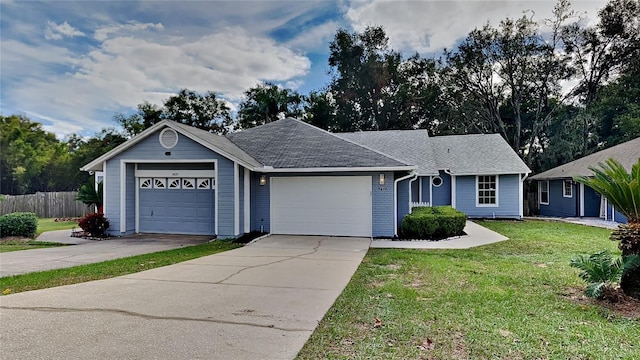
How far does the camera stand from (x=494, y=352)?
134 inches

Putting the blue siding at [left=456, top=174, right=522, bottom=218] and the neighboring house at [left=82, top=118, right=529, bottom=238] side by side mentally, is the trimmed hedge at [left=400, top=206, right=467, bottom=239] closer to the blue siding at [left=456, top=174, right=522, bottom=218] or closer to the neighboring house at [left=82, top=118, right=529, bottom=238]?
the neighboring house at [left=82, top=118, right=529, bottom=238]

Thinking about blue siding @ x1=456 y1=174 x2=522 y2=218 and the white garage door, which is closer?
the white garage door

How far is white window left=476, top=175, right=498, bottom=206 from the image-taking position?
17.5 metres

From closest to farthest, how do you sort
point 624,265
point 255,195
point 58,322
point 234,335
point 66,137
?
1. point 234,335
2. point 58,322
3. point 624,265
4. point 255,195
5. point 66,137

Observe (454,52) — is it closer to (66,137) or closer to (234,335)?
(234,335)

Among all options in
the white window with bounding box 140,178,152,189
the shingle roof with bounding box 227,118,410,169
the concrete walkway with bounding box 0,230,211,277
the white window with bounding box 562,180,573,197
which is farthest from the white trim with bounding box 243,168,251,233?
the white window with bounding box 562,180,573,197

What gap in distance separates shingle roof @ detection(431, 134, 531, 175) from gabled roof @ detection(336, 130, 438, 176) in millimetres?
799

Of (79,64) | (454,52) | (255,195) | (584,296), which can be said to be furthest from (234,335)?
(454,52)

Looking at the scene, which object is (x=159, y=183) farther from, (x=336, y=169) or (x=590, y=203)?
(x=590, y=203)

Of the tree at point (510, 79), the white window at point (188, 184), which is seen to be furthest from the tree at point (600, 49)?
the white window at point (188, 184)

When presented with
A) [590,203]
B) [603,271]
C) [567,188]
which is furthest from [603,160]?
[603,271]

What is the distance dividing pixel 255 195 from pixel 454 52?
77.4ft

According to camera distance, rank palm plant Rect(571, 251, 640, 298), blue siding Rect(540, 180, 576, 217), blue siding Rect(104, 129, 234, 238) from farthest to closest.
Answer: blue siding Rect(540, 180, 576, 217), blue siding Rect(104, 129, 234, 238), palm plant Rect(571, 251, 640, 298)

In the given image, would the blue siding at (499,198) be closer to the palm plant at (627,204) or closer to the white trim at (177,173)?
the palm plant at (627,204)
